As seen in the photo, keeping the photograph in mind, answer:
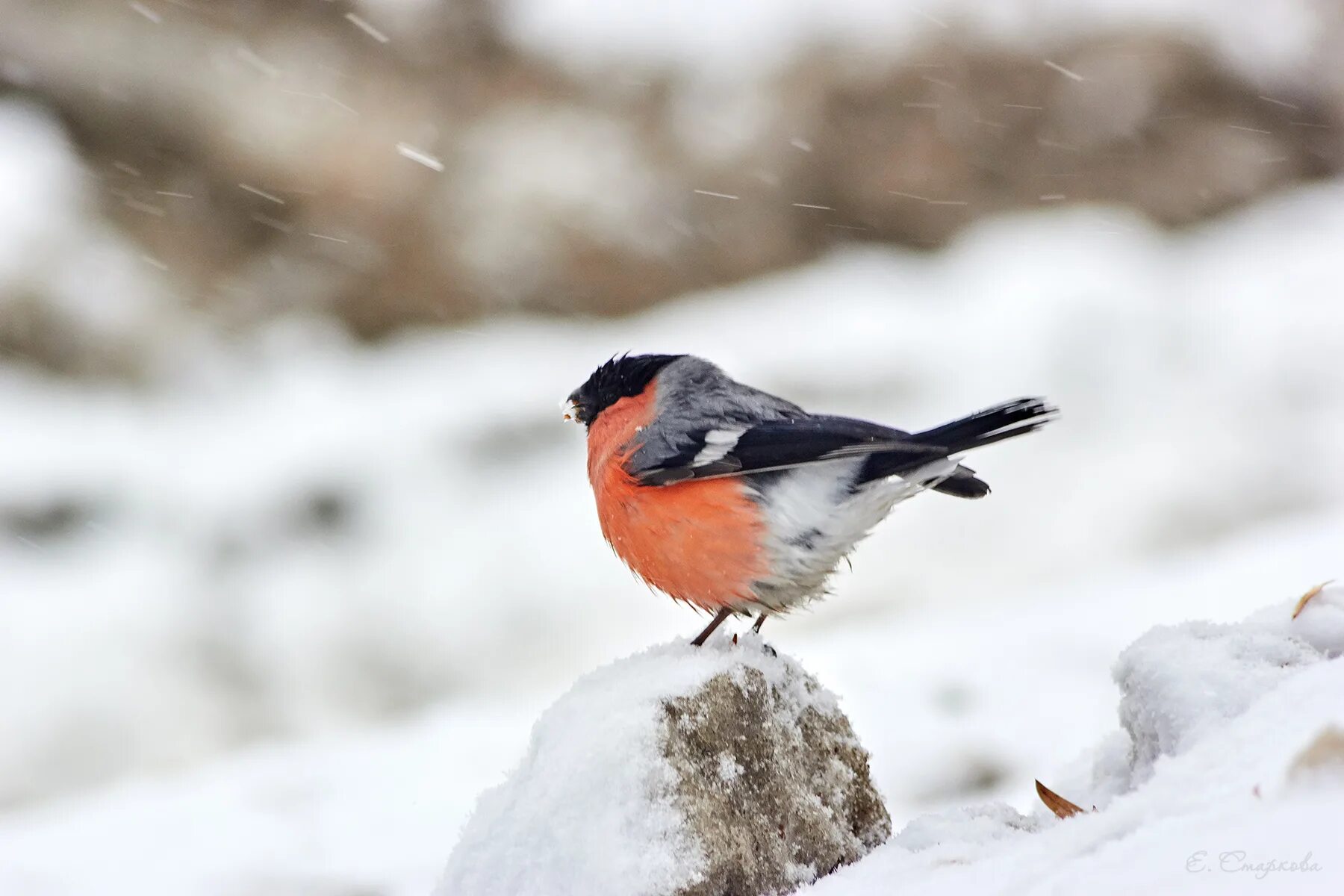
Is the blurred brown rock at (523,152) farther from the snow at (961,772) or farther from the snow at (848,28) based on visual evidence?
the snow at (961,772)

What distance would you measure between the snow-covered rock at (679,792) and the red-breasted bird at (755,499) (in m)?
0.31

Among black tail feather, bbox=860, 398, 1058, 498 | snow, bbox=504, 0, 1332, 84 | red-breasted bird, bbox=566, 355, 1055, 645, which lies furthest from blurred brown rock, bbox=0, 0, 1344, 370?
black tail feather, bbox=860, 398, 1058, 498

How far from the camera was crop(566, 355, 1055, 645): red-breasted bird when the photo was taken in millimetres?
2932

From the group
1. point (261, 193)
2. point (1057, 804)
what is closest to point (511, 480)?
point (261, 193)

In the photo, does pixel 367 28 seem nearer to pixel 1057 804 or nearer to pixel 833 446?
pixel 833 446

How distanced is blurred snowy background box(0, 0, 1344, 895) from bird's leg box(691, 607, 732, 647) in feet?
8.68

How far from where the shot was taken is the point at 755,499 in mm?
2975

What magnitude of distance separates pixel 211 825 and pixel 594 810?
11.0ft

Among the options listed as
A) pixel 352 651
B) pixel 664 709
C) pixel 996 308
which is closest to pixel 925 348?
pixel 996 308

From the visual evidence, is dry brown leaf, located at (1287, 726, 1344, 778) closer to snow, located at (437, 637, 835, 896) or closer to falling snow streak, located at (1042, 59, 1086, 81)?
snow, located at (437, 637, 835, 896)

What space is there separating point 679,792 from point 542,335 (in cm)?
641

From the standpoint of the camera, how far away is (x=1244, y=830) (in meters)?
1.37

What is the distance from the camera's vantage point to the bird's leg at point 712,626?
2.86 meters

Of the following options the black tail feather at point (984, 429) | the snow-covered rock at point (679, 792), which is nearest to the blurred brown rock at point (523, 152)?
the black tail feather at point (984, 429)
